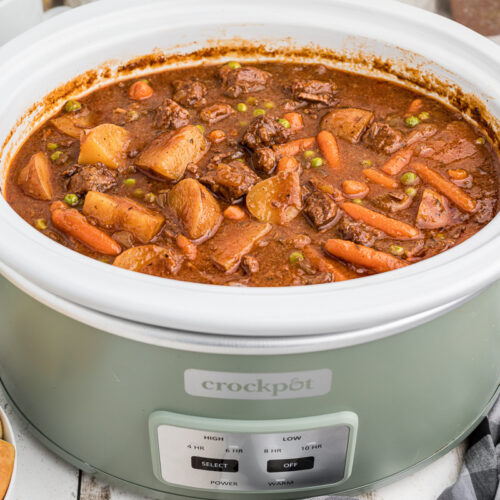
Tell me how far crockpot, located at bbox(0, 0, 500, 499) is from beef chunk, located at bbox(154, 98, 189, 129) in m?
0.50

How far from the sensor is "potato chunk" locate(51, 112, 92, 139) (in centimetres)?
330

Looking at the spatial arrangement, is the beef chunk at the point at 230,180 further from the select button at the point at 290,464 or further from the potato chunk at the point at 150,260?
the select button at the point at 290,464

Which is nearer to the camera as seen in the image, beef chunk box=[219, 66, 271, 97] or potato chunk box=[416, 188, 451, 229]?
potato chunk box=[416, 188, 451, 229]

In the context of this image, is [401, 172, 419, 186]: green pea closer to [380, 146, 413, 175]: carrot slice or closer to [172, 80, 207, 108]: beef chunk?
[380, 146, 413, 175]: carrot slice

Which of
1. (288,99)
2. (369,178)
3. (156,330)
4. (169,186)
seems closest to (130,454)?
(156,330)

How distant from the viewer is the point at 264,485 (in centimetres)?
260

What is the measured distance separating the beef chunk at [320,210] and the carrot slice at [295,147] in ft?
1.17

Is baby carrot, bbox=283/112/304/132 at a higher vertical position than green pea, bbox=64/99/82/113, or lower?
higher

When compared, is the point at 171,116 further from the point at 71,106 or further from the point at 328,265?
the point at 328,265

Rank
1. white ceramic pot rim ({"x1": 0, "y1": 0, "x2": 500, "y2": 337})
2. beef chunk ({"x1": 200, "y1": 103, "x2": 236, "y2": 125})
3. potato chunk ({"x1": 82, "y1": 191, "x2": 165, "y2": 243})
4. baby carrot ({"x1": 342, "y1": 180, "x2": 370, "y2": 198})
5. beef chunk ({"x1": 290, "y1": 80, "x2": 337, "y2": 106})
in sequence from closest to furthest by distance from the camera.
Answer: white ceramic pot rim ({"x1": 0, "y1": 0, "x2": 500, "y2": 337})
potato chunk ({"x1": 82, "y1": 191, "x2": 165, "y2": 243})
baby carrot ({"x1": 342, "y1": 180, "x2": 370, "y2": 198})
beef chunk ({"x1": 200, "y1": 103, "x2": 236, "y2": 125})
beef chunk ({"x1": 290, "y1": 80, "x2": 337, "y2": 106})

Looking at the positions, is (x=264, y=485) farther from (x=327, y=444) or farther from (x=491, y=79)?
(x=491, y=79)

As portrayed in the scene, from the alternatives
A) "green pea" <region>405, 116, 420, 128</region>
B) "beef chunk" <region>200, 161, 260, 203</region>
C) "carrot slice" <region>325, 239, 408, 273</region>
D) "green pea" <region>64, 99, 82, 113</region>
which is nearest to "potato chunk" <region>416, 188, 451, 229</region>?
"carrot slice" <region>325, 239, 408, 273</region>

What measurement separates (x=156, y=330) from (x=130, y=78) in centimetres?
180

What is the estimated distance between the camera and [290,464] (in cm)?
253
